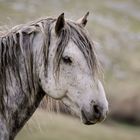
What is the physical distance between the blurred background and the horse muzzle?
908 mm

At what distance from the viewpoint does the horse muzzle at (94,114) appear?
6.82 m

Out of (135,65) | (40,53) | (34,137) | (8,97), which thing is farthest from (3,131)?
(135,65)

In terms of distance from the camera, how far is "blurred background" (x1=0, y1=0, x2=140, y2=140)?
23.4m

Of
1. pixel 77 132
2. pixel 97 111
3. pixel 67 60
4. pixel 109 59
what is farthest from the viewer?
pixel 109 59

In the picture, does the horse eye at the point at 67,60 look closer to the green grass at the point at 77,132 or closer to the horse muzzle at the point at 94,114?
the horse muzzle at the point at 94,114

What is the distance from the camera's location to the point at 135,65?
122 feet

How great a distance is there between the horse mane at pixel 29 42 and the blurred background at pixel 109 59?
40 cm

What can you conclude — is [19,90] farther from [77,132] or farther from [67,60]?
[77,132]

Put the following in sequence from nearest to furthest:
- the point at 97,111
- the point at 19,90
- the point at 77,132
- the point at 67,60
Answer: the point at 97,111, the point at 67,60, the point at 19,90, the point at 77,132

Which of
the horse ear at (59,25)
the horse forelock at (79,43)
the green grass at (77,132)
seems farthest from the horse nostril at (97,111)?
the green grass at (77,132)

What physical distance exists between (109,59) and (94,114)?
106ft

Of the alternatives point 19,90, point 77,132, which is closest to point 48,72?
point 19,90

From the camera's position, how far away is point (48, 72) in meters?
7.09

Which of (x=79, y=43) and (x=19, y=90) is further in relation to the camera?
(x=19, y=90)
